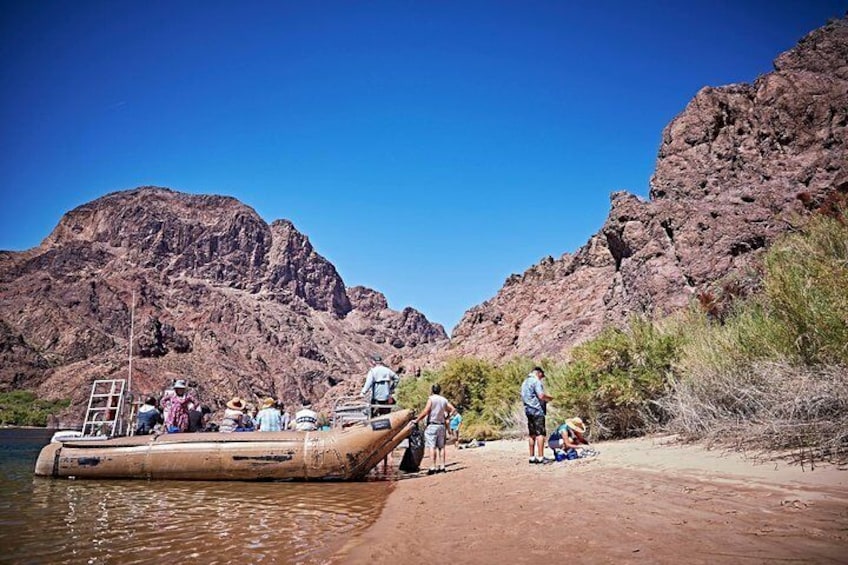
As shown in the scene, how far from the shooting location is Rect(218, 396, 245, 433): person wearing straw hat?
1217 centimetres

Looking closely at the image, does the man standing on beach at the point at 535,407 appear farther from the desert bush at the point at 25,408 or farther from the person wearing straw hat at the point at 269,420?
the desert bush at the point at 25,408

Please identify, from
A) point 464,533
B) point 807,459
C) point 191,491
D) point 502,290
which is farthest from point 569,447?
point 502,290

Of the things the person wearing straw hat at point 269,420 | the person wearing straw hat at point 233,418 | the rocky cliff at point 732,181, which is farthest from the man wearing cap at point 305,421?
the rocky cliff at point 732,181

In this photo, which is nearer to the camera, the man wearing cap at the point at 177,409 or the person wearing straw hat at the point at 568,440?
the person wearing straw hat at the point at 568,440

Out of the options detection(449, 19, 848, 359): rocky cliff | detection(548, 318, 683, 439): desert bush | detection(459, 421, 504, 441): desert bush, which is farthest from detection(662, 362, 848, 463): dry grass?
detection(459, 421, 504, 441): desert bush

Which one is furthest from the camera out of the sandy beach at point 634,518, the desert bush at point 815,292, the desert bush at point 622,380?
the desert bush at point 622,380

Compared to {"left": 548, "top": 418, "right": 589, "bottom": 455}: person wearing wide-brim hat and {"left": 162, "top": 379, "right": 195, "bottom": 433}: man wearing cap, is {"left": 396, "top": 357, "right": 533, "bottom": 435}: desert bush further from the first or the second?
{"left": 162, "top": 379, "right": 195, "bottom": 433}: man wearing cap

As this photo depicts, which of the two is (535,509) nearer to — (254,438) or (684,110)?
(254,438)

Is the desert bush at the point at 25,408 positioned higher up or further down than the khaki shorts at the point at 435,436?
higher up

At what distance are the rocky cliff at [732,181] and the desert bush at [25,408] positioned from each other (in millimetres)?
78600

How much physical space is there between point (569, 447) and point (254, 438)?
5922 mm

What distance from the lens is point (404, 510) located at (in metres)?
6.61

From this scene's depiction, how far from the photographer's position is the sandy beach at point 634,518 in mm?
3795

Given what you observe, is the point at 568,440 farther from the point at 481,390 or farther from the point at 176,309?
the point at 176,309
